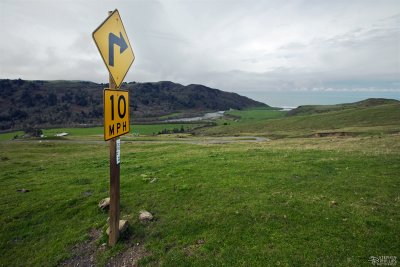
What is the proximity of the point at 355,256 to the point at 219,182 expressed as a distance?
8.06m

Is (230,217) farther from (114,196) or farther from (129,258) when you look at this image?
(114,196)

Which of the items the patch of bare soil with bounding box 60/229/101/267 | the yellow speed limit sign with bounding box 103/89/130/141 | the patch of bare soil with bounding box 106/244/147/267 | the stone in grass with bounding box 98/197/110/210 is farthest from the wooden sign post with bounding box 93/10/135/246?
the stone in grass with bounding box 98/197/110/210

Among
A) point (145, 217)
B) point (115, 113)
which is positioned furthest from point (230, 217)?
point (115, 113)

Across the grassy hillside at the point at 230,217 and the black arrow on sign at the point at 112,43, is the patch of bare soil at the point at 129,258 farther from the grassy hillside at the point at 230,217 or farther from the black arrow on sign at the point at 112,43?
A: the black arrow on sign at the point at 112,43

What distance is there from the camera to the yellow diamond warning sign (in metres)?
6.88

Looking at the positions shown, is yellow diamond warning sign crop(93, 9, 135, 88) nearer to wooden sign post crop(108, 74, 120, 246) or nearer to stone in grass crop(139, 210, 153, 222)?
wooden sign post crop(108, 74, 120, 246)

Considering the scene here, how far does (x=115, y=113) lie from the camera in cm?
764

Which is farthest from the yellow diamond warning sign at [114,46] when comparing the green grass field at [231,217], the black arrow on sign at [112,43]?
the green grass field at [231,217]

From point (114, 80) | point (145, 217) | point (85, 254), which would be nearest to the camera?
point (114, 80)

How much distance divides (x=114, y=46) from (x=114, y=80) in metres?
1.00

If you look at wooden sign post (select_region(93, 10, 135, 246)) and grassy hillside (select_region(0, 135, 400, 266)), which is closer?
wooden sign post (select_region(93, 10, 135, 246))

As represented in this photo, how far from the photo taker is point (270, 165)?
18.5 metres

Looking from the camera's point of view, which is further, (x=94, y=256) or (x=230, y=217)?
(x=230, y=217)

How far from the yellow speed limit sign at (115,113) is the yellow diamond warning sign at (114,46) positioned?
457 millimetres
